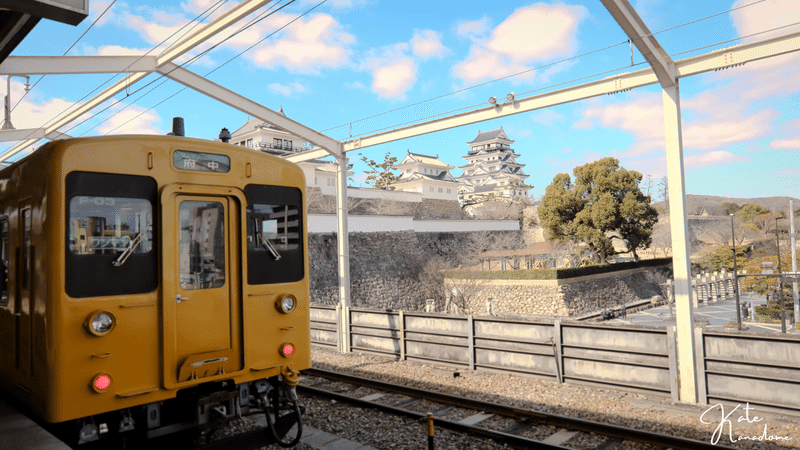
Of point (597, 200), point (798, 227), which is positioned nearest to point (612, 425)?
point (597, 200)

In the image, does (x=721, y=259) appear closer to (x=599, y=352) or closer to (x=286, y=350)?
(x=599, y=352)

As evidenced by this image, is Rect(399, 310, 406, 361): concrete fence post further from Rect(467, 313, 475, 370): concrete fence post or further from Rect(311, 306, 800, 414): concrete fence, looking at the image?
Rect(467, 313, 475, 370): concrete fence post

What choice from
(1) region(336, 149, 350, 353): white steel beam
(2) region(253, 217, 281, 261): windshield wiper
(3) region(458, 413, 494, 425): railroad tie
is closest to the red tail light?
(2) region(253, 217, 281, 261): windshield wiper

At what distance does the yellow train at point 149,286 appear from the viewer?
3.64 m

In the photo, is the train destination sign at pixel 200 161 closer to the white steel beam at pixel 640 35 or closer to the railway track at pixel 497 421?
the railway track at pixel 497 421

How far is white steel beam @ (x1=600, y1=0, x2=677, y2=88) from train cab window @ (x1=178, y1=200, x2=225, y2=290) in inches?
203

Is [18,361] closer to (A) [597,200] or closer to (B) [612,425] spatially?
(B) [612,425]

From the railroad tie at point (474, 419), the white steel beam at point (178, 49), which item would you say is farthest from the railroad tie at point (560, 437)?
the white steel beam at point (178, 49)

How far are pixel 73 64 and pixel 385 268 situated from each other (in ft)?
73.8

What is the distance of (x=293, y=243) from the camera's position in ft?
16.3

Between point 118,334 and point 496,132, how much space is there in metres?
76.9

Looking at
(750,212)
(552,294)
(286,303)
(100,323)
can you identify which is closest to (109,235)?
(100,323)

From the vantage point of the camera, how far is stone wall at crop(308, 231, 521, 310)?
26250mm

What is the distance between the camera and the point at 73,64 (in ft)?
28.3
